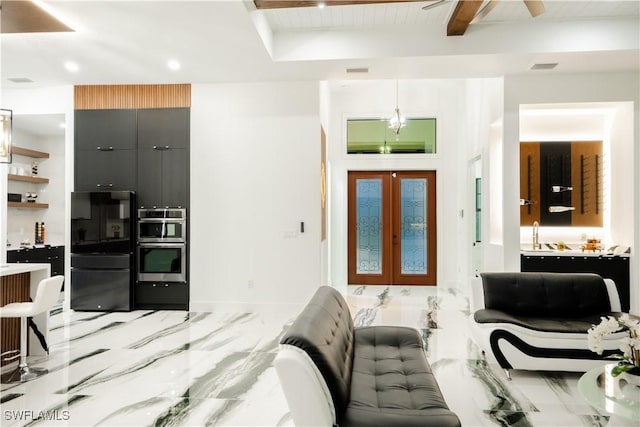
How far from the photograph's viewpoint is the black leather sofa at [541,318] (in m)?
3.33

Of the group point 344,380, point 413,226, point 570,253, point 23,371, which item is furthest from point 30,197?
point 570,253

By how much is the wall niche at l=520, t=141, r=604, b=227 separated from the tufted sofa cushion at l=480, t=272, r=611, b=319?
1.98 meters

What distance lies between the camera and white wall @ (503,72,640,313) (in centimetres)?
529

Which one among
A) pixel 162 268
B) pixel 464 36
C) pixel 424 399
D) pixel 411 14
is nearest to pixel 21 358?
pixel 162 268

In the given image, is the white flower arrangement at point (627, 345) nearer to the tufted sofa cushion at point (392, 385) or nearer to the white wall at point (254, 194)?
the tufted sofa cushion at point (392, 385)

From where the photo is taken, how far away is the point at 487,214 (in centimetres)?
605

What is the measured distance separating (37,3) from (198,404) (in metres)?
3.69

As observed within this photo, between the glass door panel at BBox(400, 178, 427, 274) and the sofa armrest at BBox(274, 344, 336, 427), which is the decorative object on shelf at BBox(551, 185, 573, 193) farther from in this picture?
the sofa armrest at BBox(274, 344, 336, 427)

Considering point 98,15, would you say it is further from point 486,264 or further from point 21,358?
point 486,264

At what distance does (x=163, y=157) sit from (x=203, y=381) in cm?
360

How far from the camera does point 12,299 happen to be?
13.0ft

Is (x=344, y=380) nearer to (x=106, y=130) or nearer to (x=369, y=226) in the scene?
(x=106, y=130)

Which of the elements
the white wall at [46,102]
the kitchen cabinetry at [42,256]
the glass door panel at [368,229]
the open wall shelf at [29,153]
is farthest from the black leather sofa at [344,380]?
the open wall shelf at [29,153]

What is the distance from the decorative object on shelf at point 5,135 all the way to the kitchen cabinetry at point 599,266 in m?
5.93
